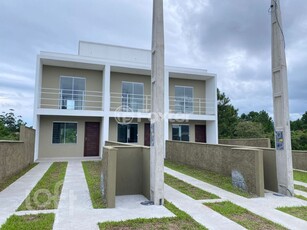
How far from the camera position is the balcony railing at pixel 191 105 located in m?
18.6

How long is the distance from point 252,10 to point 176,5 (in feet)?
9.79

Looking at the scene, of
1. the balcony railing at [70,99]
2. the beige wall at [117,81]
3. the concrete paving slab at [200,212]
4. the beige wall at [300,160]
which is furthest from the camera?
the beige wall at [117,81]

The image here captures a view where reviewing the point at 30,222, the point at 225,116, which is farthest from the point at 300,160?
the point at 225,116

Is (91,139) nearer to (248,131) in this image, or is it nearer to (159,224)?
(159,224)

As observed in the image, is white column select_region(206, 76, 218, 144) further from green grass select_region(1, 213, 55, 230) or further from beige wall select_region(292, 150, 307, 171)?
green grass select_region(1, 213, 55, 230)

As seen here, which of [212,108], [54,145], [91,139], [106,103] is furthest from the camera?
[212,108]

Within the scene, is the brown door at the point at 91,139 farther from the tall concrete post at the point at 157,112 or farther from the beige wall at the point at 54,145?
the tall concrete post at the point at 157,112

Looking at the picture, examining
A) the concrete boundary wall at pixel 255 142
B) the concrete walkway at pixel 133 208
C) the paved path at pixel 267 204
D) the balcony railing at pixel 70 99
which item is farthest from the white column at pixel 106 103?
the concrete boundary wall at pixel 255 142

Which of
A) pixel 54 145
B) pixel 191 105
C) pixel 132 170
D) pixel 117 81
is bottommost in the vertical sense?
pixel 132 170

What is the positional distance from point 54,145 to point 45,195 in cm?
1008

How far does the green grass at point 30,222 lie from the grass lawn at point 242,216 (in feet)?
11.7

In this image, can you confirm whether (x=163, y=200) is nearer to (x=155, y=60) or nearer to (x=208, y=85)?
(x=155, y=60)

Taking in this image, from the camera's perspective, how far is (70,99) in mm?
16375

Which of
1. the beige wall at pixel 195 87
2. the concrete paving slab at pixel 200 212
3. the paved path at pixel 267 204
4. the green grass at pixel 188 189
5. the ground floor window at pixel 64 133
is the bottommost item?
the paved path at pixel 267 204
